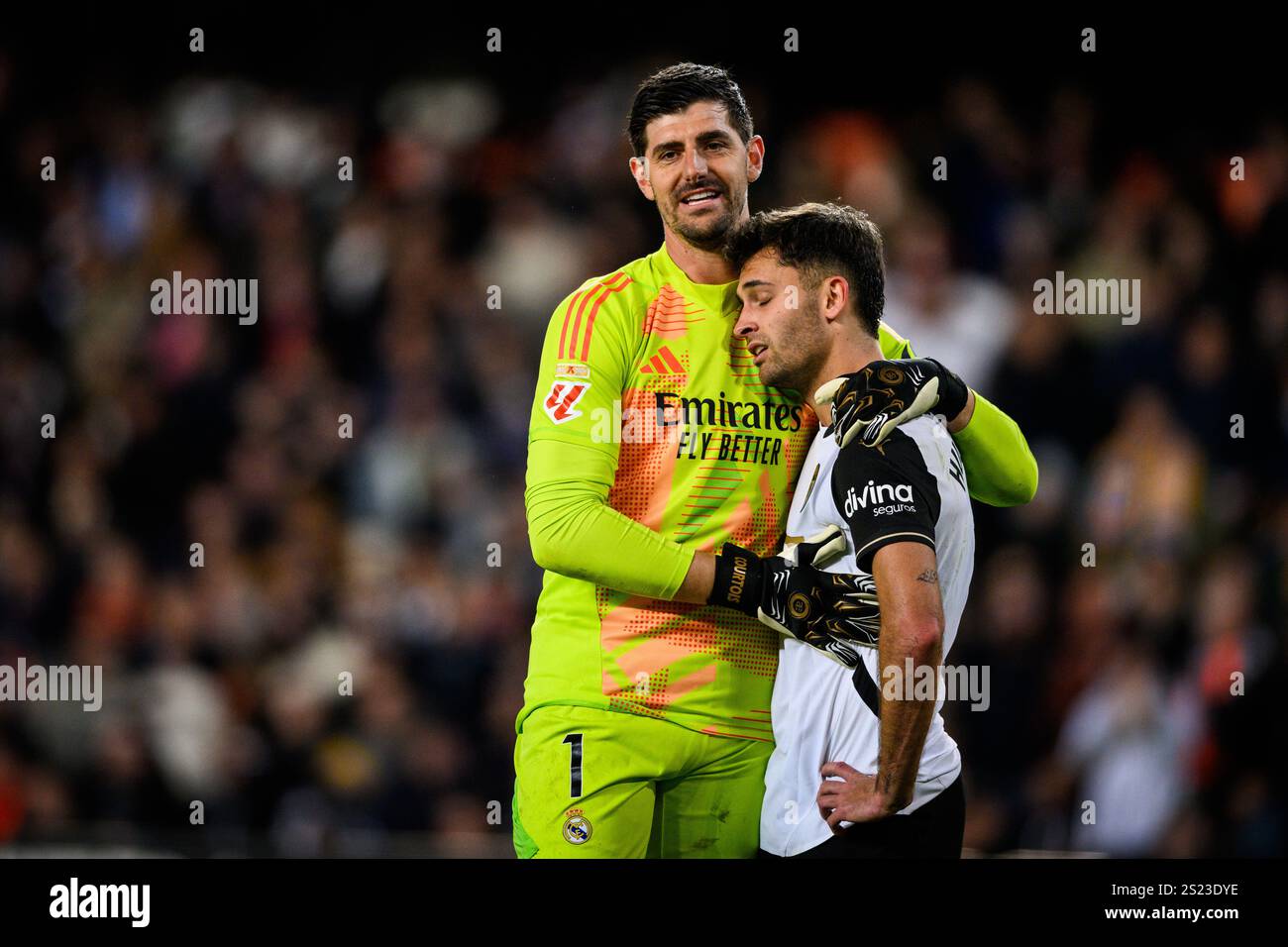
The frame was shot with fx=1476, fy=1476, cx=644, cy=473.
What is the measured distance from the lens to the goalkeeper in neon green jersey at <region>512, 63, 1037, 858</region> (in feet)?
11.1

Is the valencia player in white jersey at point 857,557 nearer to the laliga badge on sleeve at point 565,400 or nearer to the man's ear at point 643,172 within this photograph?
the man's ear at point 643,172

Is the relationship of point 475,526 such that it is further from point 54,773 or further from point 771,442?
point 771,442

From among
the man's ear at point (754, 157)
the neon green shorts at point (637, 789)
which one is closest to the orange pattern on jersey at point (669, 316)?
the man's ear at point (754, 157)

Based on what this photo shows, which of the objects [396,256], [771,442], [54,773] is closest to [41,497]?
[54,773]

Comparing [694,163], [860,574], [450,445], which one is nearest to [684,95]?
[694,163]

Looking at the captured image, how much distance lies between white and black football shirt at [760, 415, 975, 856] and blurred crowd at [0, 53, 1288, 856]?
2.59 m

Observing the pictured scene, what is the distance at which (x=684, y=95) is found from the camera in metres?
3.64

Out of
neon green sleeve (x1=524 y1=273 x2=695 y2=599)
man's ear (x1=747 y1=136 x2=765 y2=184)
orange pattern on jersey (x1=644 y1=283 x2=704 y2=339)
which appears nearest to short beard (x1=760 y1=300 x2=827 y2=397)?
orange pattern on jersey (x1=644 y1=283 x2=704 y2=339)

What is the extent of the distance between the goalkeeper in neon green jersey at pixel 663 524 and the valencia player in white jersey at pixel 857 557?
9 centimetres

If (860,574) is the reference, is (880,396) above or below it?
above

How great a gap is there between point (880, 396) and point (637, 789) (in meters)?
1.07

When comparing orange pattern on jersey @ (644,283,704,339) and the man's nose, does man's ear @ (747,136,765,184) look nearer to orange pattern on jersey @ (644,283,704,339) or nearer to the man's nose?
the man's nose

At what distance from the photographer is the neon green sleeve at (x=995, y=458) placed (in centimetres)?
354

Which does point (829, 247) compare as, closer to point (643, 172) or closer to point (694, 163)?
point (694, 163)
